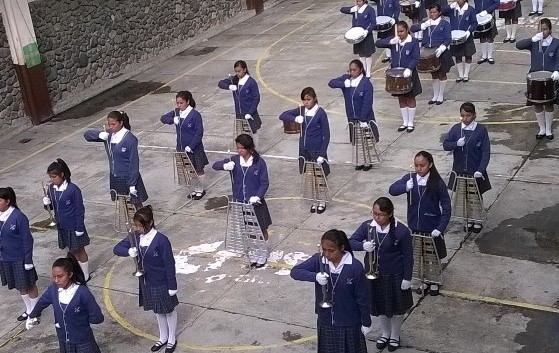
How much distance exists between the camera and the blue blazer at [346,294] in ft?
23.4

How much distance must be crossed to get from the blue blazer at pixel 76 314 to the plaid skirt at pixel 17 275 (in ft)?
5.71

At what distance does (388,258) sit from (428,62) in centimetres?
721

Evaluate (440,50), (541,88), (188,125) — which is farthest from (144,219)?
(440,50)

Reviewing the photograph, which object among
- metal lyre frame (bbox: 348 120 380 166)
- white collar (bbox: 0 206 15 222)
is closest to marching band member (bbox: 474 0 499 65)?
metal lyre frame (bbox: 348 120 380 166)

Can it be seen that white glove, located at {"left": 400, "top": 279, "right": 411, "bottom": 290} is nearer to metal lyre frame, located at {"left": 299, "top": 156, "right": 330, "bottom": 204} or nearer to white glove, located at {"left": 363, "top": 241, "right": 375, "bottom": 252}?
white glove, located at {"left": 363, "top": 241, "right": 375, "bottom": 252}

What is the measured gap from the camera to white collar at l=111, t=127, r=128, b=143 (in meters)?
11.1

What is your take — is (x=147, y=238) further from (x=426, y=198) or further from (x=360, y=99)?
(x=360, y=99)

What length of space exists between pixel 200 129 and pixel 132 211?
5.15 ft

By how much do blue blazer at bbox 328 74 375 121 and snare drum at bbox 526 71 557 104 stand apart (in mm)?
2420

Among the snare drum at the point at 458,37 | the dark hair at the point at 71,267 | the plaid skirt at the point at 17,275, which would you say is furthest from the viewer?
the snare drum at the point at 458,37

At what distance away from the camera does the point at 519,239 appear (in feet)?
33.8

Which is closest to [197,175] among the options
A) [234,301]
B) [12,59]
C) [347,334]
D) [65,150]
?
[234,301]

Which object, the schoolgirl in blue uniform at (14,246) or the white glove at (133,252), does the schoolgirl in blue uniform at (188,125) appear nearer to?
the schoolgirl in blue uniform at (14,246)

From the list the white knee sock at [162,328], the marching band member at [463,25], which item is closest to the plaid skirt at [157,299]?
the white knee sock at [162,328]
